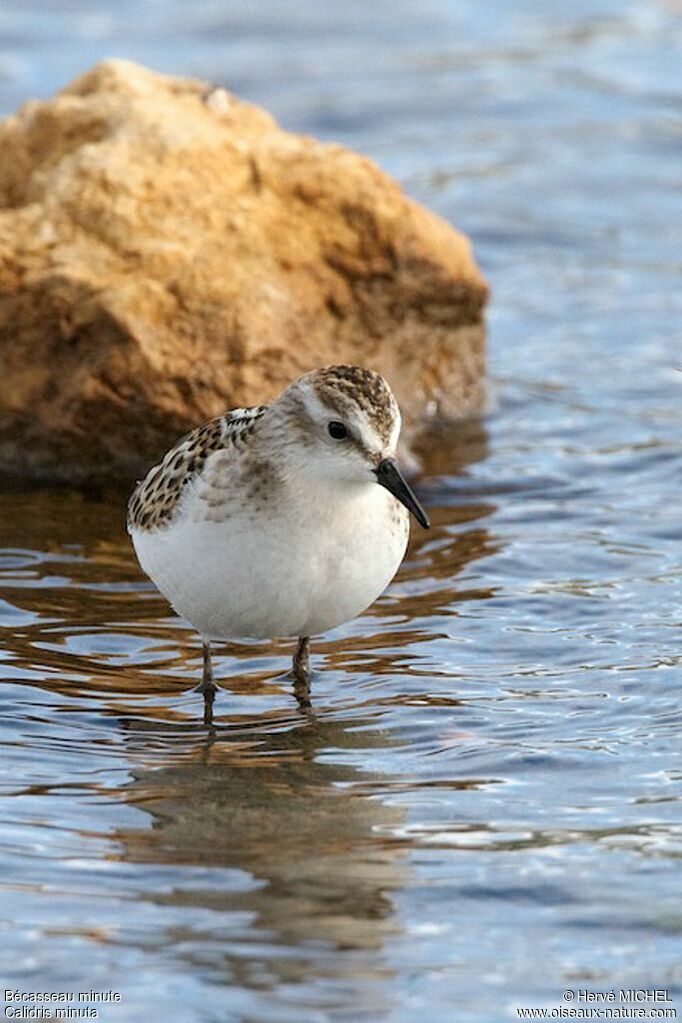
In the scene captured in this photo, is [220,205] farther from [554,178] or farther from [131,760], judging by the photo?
[554,178]

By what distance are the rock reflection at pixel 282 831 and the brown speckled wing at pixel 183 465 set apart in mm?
956

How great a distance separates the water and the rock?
1.74 feet

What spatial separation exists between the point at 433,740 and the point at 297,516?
3.85ft

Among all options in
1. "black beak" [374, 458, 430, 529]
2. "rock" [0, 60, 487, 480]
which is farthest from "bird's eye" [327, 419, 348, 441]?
"rock" [0, 60, 487, 480]

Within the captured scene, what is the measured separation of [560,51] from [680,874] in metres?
16.1

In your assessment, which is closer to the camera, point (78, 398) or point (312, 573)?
point (312, 573)

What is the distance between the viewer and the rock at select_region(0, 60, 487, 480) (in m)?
11.5

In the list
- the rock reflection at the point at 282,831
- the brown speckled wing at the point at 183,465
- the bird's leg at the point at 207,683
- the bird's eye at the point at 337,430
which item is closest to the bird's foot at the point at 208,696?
the bird's leg at the point at 207,683

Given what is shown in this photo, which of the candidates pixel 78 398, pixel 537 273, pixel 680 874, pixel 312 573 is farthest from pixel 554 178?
pixel 680 874

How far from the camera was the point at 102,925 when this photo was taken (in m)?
6.42

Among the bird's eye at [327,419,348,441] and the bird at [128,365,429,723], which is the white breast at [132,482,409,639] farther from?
the bird's eye at [327,419,348,441]

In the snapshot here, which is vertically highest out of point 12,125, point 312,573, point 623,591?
point 12,125

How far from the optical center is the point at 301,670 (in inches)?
354

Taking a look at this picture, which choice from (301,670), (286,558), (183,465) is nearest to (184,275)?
(183,465)
